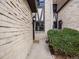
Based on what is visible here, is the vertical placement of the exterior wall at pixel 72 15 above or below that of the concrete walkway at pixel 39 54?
above

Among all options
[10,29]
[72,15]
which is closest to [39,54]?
[10,29]

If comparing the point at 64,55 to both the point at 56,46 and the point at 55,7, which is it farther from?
the point at 55,7

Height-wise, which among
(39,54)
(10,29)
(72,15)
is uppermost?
(72,15)

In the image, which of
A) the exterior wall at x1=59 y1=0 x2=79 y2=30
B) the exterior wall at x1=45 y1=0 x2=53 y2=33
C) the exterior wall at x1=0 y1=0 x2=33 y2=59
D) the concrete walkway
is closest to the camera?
the exterior wall at x1=0 y1=0 x2=33 y2=59

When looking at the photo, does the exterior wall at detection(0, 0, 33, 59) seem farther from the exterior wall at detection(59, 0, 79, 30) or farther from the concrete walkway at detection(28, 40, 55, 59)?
the exterior wall at detection(59, 0, 79, 30)

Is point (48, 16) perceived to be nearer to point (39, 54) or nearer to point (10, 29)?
point (39, 54)

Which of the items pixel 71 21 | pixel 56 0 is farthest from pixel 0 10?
pixel 56 0

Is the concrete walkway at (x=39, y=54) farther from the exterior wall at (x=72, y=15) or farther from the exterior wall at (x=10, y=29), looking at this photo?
the exterior wall at (x=72, y=15)

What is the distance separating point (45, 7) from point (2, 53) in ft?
48.8

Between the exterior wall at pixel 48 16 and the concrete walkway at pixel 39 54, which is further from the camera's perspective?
the exterior wall at pixel 48 16

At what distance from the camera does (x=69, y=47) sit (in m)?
8.48

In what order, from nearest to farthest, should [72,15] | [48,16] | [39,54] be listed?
[39,54] → [72,15] → [48,16]

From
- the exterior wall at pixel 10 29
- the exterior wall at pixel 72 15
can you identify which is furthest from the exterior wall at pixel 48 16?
the exterior wall at pixel 10 29

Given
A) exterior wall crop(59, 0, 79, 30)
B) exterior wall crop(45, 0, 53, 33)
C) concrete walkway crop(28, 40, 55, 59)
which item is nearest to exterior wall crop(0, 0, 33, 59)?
concrete walkway crop(28, 40, 55, 59)
